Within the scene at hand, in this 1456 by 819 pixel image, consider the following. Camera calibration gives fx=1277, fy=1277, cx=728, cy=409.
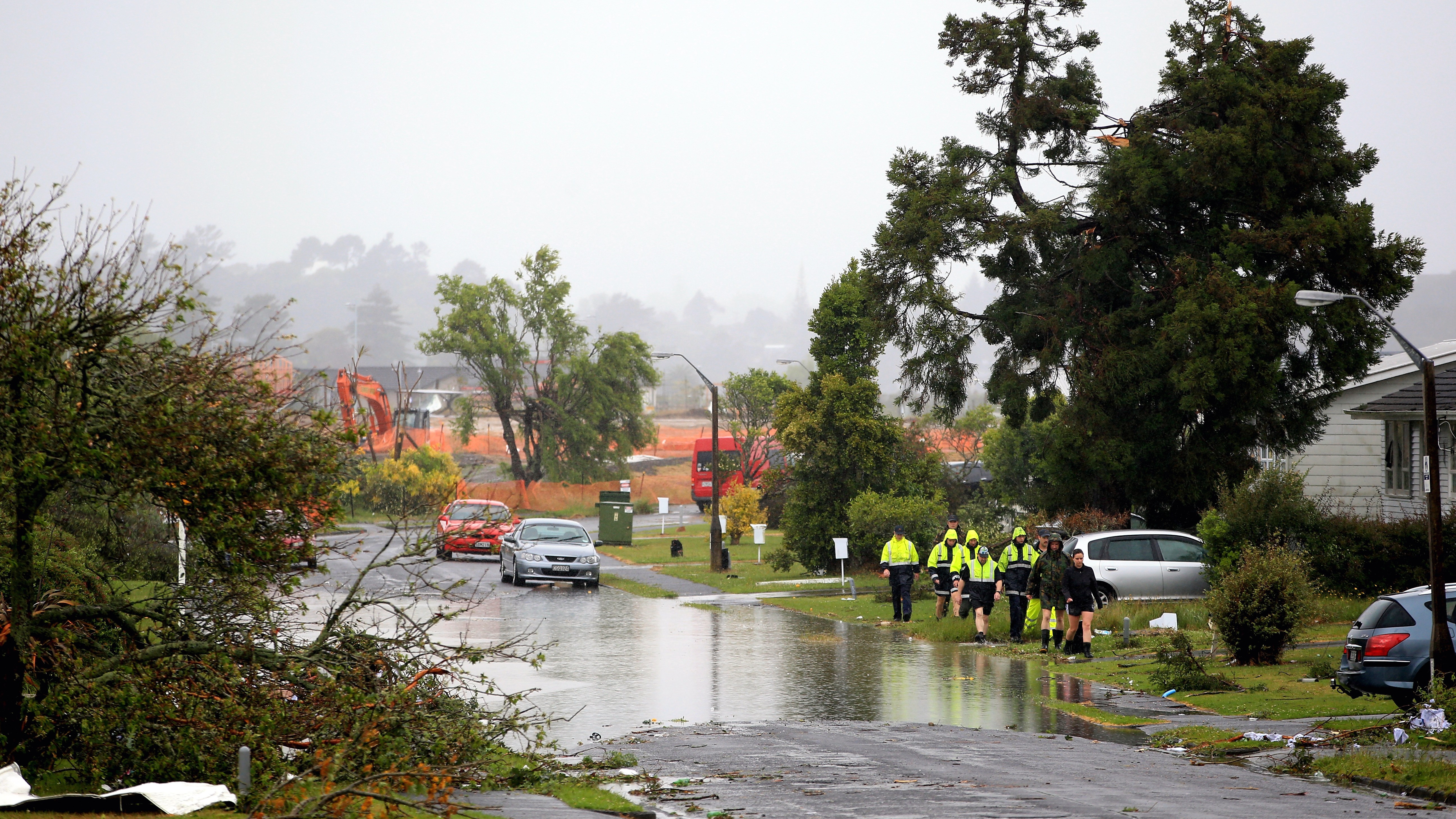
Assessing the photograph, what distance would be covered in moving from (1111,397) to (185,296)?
2176 centimetres

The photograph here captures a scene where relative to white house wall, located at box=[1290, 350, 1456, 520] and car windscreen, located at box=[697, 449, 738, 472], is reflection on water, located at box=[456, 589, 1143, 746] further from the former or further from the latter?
car windscreen, located at box=[697, 449, 738, 472]

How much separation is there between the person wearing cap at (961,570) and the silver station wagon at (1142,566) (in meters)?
2.09

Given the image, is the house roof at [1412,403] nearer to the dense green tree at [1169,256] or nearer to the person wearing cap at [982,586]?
the dense green tree at [1169,256]

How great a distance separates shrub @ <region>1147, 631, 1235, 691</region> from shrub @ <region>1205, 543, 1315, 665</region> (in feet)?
4.32

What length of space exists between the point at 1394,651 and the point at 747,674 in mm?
7264

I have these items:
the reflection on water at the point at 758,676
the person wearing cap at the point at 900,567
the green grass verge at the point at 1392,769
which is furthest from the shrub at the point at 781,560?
the green grass verge at the point at 1392,769

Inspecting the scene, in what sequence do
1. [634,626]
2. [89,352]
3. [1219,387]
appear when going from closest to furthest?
1. [89,352]
2. [634,626]
3. [1219,387]

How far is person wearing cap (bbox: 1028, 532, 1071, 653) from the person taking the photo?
1805 cm

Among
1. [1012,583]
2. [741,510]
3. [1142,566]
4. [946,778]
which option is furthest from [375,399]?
[946,778]

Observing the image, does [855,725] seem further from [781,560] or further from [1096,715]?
[781,560]

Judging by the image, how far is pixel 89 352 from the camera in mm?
8219

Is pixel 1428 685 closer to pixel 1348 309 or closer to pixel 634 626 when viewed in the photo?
pixel 634 626

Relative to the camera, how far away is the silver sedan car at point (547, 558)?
28750 millimetres

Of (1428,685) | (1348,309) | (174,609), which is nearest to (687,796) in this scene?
(174,609)
